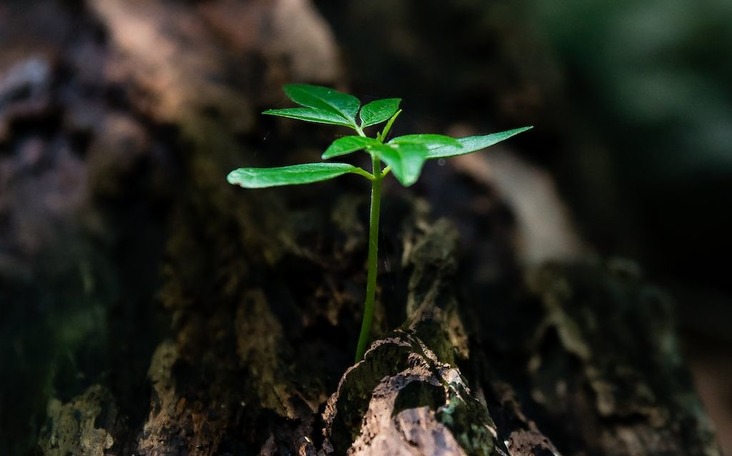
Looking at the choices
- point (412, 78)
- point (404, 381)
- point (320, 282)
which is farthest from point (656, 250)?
point (404, 381)

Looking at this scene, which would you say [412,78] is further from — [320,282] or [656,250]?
[656,250]

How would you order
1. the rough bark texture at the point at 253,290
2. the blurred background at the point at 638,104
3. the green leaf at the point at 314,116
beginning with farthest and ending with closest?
1. the blurred background at the point at 638,104
2. the rough bark texture at the point at 253,290
3. the green leaf at the point at 314,116

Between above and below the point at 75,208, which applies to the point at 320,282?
below

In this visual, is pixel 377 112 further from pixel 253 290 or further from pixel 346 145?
pixel 253 290

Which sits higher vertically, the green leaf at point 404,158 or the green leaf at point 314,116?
the green leaf at point 314,116

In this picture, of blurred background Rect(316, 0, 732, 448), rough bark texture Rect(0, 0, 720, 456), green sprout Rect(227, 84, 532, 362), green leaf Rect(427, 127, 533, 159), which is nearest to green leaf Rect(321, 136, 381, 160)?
green sprout Rect(227, 84, 532, 362)

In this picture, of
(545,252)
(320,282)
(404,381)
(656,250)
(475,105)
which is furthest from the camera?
(656,250)

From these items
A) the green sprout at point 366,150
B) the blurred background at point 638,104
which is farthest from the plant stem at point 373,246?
the blurred background at point 638,104

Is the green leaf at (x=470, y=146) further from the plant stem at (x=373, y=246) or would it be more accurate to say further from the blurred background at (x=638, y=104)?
the blurred background at (x=638, y=104)
